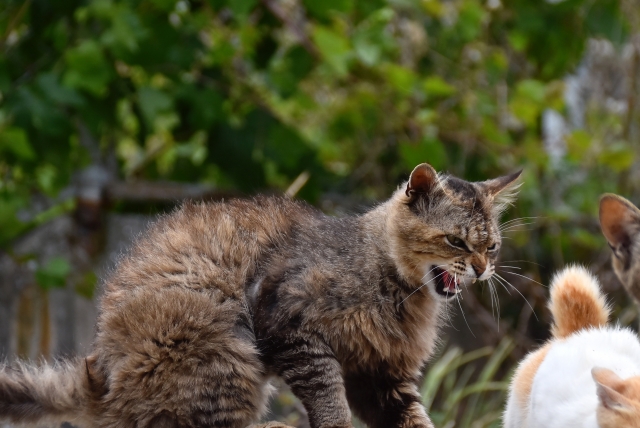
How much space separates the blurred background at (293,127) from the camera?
12.5 ft

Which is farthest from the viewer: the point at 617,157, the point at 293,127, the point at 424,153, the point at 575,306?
the point at 617,157

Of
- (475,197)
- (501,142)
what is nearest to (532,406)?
(475,197)

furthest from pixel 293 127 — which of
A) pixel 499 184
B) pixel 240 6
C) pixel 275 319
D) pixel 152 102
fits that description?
pixel 275 319

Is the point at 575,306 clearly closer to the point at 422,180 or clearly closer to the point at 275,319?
the point at 422,180

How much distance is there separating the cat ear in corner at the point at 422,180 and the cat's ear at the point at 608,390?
73 centimetres

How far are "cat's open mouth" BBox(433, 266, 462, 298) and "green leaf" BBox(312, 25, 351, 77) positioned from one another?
1602mm

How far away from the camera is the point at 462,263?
2.29 meters

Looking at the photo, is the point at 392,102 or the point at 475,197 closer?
the point at 475,197

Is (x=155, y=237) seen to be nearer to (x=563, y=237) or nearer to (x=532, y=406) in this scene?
(x=532, y=406)

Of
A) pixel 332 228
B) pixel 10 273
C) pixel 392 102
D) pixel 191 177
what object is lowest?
pixel 10 273

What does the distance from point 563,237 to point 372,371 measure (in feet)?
10.7

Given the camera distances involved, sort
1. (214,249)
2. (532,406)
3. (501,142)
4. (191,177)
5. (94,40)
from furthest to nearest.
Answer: (191,177) → (501,142) → (94,40) → (214,249) → (532,406)

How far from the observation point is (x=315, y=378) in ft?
7.12

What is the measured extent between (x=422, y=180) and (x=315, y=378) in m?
0.67
